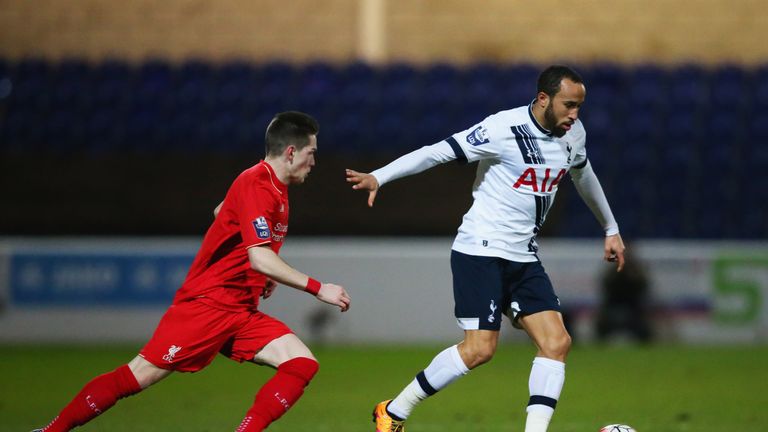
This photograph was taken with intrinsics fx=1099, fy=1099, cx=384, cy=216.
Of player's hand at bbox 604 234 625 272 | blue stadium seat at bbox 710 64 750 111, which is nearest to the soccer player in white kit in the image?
player's hand at bbox 604 234 625 272

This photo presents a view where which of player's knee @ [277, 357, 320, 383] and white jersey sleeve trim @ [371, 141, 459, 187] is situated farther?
white jersey sleeve trim @ [371, 141, 459, 187]

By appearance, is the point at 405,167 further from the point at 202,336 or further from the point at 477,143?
the point at 202,336

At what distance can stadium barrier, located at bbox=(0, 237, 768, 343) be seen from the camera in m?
13.8

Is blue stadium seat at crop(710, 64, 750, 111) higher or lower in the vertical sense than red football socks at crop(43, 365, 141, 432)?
higher

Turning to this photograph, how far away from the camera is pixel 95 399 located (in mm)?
5148

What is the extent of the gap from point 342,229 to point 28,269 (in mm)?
4015

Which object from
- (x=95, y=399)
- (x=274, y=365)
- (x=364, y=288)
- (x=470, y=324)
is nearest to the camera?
(x=95, y=399)

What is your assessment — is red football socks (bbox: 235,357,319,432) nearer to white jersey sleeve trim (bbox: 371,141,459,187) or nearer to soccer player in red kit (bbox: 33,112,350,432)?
soccer player in red kit (bbox: 33,112,350,432)

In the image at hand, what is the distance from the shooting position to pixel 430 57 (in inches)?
667

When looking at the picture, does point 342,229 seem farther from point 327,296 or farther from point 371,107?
point 327,296

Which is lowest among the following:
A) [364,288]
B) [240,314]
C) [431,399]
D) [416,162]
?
[364,288]

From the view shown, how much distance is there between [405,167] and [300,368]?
1118 mm

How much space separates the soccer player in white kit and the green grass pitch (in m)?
1.35

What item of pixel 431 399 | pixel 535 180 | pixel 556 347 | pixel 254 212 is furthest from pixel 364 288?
pixel 254 212
